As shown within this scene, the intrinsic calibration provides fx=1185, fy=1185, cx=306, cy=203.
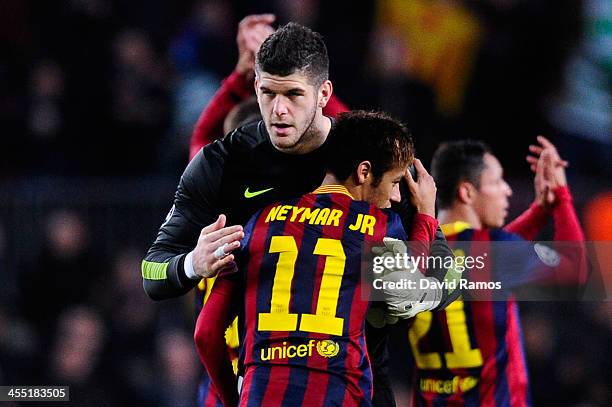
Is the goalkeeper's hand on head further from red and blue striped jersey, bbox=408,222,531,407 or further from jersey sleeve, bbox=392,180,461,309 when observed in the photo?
red and blue striped jersey, bbox=408,222,531,407

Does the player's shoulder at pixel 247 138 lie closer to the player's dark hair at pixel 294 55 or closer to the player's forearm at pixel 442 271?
the player's dark hair at pixel 294 55

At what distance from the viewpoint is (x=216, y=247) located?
4547mm

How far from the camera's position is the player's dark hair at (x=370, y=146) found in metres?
4.88

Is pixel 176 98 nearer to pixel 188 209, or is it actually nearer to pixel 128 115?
pixel 128 115

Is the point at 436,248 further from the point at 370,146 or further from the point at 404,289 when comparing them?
the point at 370,146

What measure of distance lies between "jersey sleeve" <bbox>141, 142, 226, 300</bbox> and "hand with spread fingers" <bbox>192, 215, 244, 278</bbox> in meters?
0.33

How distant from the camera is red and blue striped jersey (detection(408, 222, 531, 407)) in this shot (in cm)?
619

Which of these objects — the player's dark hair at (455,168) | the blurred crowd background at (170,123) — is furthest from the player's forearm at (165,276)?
the blurred crowd background at (170,123)

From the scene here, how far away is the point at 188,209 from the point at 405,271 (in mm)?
976

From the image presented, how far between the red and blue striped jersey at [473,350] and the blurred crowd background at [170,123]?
2744 millimetres

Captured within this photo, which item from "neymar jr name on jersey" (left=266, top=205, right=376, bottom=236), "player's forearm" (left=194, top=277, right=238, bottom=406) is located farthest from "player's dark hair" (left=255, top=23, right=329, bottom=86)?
"player's forearm" (left=194, top=277, right=238, bottom=406)

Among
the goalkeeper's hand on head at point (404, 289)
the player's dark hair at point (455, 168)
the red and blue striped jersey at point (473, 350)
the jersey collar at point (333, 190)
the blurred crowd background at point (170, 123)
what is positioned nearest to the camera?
the goalkeeper's hand on head at point (404, 289)

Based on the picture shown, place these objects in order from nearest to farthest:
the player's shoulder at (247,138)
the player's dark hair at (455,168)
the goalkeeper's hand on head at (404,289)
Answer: the goalkeeper's hand on head at (404,289)
the player's shoulder at (247,138)
the player's dark hair at (455,168)

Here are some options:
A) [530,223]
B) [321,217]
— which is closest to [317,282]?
[321,217]
